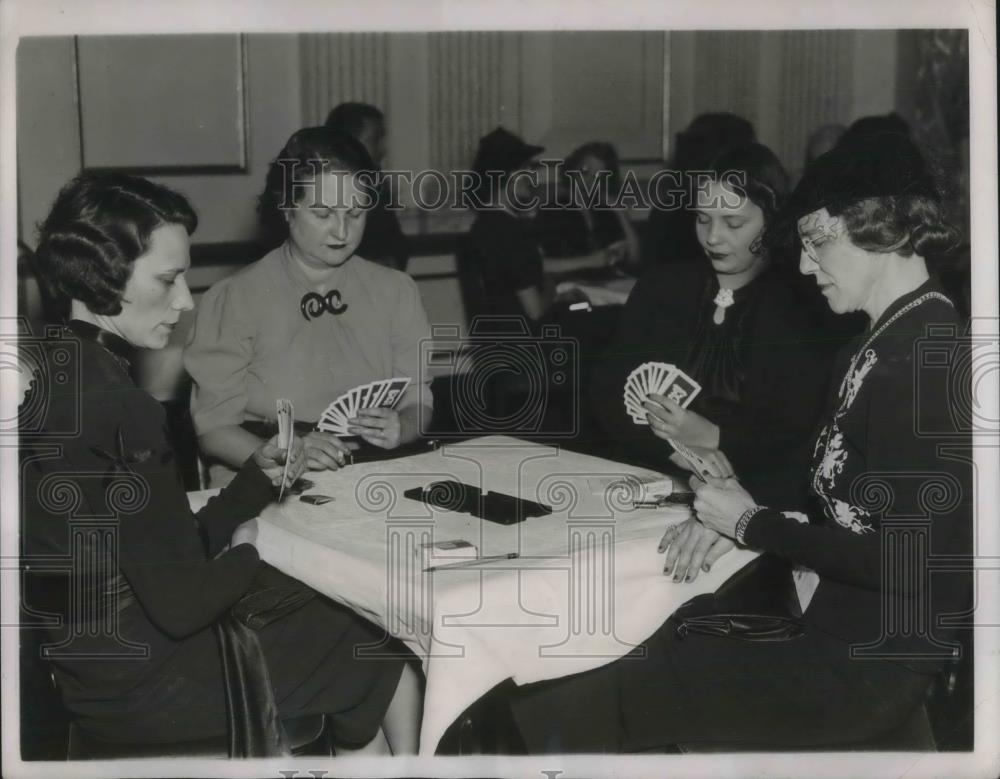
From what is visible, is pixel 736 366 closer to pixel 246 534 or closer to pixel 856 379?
pixel 856 379

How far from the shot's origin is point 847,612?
2568 mm

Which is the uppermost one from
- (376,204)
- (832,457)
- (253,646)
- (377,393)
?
(376,204)

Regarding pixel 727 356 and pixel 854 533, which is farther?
pixel 727 356

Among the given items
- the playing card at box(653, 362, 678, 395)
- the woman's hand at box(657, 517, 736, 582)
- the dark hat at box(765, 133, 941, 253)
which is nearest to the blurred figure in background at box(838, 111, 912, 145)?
the dark hat at box(765, 133, 941, 253)

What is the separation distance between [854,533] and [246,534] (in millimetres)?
1577

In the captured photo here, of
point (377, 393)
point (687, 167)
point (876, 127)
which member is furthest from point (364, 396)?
point (876, 127)

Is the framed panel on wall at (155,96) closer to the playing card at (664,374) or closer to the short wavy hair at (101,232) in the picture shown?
the short wavy hair at (101,232)

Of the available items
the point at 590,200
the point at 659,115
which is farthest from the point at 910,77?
the point at 590,200

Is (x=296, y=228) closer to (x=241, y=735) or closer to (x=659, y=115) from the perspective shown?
(x=659, y=115)

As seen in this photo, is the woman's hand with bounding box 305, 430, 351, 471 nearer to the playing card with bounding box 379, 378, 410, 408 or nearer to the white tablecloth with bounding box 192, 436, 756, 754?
the white tablecloth with bounding box 192, 436, 756, 754

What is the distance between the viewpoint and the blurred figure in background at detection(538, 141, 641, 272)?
2.98 meters

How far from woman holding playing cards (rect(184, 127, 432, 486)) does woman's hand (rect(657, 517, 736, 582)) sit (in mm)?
839

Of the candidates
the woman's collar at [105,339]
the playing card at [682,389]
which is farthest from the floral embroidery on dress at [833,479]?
the woman's collar at [105,339]

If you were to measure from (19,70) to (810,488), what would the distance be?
2.49 metres
